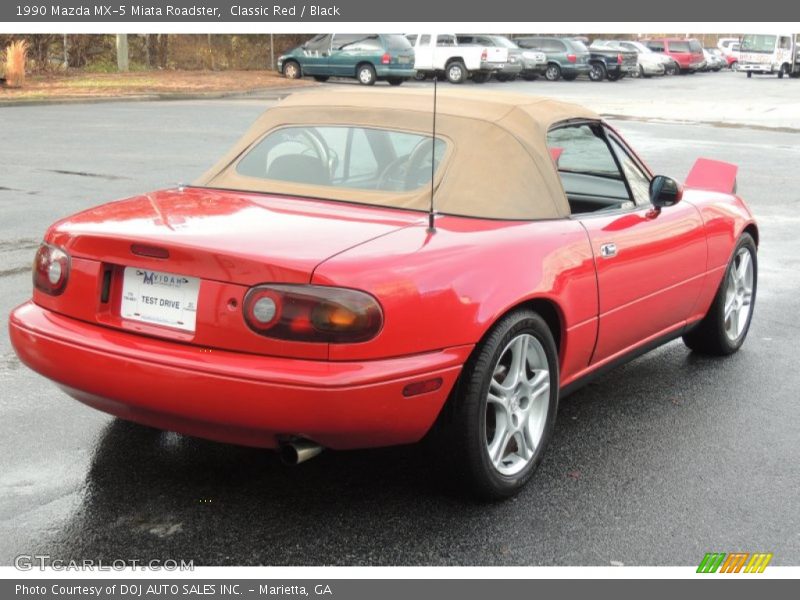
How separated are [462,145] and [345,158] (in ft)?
1.69

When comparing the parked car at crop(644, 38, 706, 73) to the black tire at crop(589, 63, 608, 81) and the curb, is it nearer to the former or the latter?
the black tire at crop(589, 63, 608, 81)

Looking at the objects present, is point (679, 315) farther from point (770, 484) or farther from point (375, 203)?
point (375, 203)

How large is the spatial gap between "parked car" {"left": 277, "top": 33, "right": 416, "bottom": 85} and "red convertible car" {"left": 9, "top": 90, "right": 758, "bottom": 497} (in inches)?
1200

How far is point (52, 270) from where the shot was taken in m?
4.07

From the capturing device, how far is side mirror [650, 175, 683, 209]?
16.9ft

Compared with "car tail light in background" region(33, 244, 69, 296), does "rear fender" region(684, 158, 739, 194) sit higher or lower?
higher

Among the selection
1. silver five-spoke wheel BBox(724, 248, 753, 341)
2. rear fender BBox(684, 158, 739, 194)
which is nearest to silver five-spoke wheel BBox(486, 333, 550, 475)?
silver five-spoke wheel BBox(724, 248, 753, 341)

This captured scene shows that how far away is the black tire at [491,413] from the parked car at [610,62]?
1699 inches

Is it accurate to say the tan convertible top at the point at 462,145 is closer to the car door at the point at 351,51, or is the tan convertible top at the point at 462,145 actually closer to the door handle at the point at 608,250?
the door handle at the point at 608,250

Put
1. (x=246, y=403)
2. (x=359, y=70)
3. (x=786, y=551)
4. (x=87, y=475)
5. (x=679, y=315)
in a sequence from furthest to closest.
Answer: (x=359, y=70) < (x=679, y=315) < (x=87, y=475) < (x=786, y=551) < (x=246, y=403)

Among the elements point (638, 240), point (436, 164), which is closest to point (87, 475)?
point (436, 164)

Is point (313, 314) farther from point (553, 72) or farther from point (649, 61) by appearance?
point (649, 61)

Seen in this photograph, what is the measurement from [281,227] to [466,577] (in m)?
1.38

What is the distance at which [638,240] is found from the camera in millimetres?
4930
